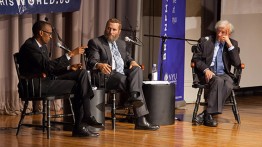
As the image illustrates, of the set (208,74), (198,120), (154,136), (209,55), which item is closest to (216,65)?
(209,55)

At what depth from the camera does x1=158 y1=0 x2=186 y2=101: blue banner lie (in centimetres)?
883

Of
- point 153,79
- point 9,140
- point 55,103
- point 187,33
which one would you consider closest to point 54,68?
point 9,140

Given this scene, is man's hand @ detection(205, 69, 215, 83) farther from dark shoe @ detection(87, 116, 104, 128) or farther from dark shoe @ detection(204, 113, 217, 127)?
dark shoe @ detection(87, 116, 104, 128)

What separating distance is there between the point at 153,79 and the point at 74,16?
5.04 ft

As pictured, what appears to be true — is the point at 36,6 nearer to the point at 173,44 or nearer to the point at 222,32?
the point at 173,44

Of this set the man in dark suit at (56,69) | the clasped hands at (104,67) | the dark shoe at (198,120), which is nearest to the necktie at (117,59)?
the clasped hands at (104,67)

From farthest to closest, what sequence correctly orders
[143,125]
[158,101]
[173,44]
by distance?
1. [173,44]
2. [158,101]
3. [143,125]

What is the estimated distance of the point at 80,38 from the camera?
863cm

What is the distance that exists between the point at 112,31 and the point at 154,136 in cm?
124

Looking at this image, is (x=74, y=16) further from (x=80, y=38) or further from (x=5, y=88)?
(x=5, y=88)

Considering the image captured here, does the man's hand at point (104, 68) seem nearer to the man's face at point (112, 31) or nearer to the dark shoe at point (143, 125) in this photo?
the man's face at point (112, 31)

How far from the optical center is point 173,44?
29.8 feet

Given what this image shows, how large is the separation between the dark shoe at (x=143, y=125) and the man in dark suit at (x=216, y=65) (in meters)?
0.73

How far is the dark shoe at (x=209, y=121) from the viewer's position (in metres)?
7.51
